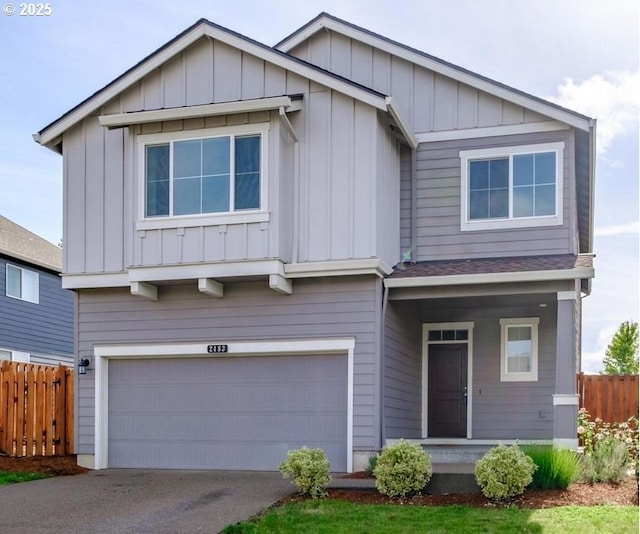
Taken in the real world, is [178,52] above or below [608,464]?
above

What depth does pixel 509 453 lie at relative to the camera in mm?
9461

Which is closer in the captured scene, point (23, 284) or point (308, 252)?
point (308, 252)

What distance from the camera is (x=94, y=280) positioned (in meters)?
13.4

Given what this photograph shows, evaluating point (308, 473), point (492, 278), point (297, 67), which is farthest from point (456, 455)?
point (297, 67)

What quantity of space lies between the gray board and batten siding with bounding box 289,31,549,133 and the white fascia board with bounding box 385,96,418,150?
449 mm

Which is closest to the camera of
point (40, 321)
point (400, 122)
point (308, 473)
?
point (308, 473)

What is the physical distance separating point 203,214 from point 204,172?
Answer: 691 millimetres

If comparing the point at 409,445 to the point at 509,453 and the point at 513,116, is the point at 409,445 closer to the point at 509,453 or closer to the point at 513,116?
the point at 509,453

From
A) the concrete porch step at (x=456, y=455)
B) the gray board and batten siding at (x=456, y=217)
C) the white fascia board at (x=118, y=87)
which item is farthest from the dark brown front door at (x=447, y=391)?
the white fascia board at (x=118, y=87)

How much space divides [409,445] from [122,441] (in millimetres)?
5661

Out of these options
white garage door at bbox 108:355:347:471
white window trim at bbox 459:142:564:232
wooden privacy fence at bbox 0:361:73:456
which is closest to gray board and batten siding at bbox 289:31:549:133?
white window trim at bbox 459:142:564:232

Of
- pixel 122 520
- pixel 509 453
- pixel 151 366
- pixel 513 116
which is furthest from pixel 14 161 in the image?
pixel 509 453

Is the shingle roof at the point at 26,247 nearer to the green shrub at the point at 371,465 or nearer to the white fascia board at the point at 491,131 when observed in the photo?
the white fascia board at the point at 491,131

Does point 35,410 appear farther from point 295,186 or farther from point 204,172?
point 295,186
